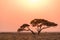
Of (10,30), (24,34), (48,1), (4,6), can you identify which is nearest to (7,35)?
(10,30)

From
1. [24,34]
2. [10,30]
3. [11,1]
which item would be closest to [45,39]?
[24,34]

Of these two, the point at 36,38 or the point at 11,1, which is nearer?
the point at 36,38

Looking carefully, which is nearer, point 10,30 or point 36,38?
point 36,38

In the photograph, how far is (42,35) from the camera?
2975mm

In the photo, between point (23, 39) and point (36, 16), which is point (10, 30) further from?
point (36, 16)

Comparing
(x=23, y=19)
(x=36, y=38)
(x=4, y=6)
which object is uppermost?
(x=4, y=6)

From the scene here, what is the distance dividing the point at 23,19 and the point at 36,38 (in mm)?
429

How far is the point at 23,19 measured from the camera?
3053 millimetres

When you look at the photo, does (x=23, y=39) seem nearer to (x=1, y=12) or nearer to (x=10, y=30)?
(x=10, y=30)

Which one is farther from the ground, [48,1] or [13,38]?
[48,1]

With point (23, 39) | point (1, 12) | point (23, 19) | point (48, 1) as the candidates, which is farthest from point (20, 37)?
point (48, 1)

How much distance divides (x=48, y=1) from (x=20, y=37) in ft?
2.54

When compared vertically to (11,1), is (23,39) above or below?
below

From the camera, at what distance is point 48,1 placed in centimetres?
309
